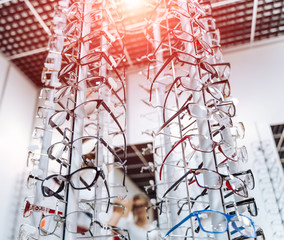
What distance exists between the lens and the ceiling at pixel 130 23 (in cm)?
329

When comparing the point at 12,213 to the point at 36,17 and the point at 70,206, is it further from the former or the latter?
the point at 70,206

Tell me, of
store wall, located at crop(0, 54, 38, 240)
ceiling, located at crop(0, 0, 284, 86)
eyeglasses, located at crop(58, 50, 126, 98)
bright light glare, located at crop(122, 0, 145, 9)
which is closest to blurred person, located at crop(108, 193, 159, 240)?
store wall, located at crop(0, 54, 38, 240)

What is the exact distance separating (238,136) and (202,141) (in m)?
0.42

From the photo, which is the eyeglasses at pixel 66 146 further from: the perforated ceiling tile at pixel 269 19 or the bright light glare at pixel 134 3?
the perforated ceiling tile at pixel 269 19

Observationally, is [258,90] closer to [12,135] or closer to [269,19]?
[269,19]

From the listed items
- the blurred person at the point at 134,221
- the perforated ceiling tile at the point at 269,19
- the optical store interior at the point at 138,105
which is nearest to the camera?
the optical store interior at the point at 138,105

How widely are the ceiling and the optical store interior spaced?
0.04 ft

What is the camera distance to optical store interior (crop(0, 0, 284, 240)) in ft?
4.20

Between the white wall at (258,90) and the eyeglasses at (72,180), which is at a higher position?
the white wall at (258,90)

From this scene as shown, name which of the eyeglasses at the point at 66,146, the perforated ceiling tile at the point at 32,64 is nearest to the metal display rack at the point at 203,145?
the eyeglasses at the point at 66,146

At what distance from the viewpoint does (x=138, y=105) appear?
12.0 ft

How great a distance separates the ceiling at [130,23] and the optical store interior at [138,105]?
0.5 inches

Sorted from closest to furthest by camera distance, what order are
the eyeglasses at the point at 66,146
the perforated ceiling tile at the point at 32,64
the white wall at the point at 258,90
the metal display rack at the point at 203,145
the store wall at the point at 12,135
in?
the metal display rack at the point at 203,145 → the eyeglasses at the point at 66,146 → the white wall at the point at 258,90 → the store wall at the point at 12,135 → the perforated ceiling tile at the point at 32,64

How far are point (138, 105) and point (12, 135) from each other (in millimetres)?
1481
